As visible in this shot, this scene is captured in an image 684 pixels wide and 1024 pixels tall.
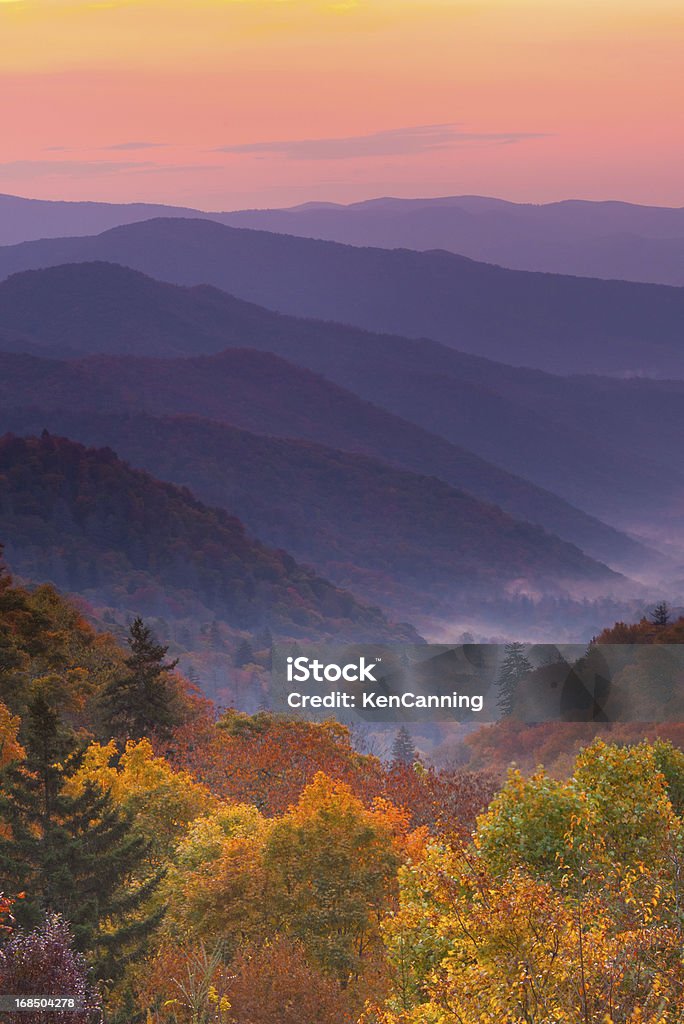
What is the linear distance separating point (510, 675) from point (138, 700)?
71.0 metres

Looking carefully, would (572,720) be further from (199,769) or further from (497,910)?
(497,910)

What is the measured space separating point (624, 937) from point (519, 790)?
1058 centimetres

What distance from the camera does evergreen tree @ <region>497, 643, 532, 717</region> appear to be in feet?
437

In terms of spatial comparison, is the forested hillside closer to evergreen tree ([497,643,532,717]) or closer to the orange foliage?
the orange foliage

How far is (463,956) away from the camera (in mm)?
21266

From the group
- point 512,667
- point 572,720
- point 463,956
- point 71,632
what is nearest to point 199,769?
point 71,632

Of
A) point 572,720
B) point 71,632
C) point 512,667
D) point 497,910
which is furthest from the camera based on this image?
point 512,667

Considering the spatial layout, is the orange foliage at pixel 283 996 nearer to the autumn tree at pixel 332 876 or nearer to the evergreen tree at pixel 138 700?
the autumn tree at pixel 332 876

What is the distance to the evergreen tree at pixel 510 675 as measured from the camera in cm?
13325

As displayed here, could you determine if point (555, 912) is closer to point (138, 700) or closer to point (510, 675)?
point (138, 700)

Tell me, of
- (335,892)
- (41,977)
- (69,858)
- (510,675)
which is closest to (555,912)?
(41,977)

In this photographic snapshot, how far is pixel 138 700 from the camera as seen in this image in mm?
70375

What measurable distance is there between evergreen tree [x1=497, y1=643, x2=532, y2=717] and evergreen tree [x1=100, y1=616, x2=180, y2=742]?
65034 mm

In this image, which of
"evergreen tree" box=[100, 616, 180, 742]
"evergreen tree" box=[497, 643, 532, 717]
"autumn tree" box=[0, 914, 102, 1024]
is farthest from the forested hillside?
"evergreen tree" box=[497, 643, 532, 717]
